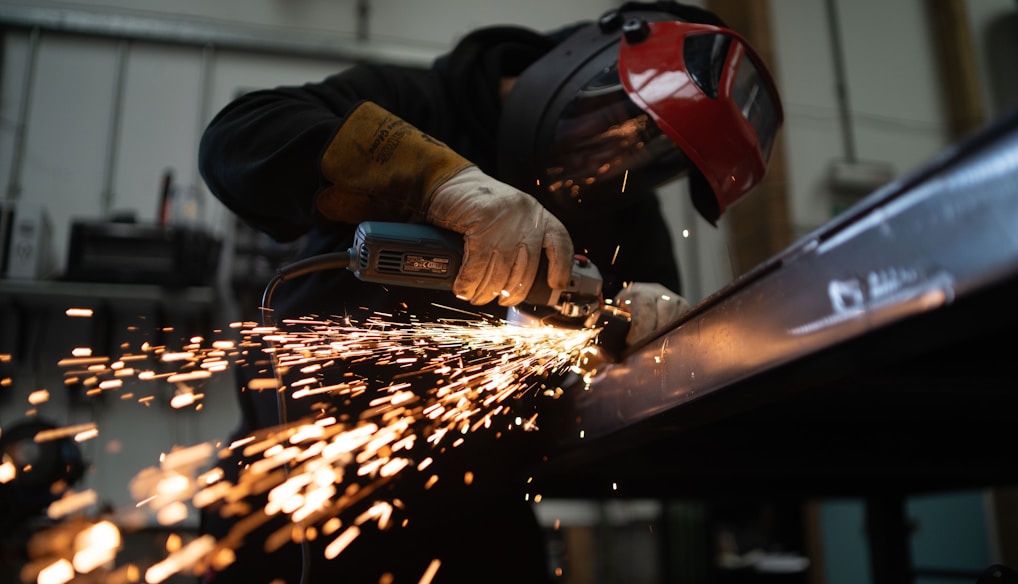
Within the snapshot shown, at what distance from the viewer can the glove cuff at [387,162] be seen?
1.08 metres

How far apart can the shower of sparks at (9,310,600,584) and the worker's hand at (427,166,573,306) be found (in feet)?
0.52

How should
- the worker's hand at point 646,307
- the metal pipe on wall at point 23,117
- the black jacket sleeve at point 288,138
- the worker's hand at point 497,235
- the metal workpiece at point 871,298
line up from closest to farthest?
the metal workpiece at point 871,298
the worker's hand at point 497,235
the black jacket sleeve at point 288,138
the worker's hand at point 646,307
the metal pipe on wall at point 23,117

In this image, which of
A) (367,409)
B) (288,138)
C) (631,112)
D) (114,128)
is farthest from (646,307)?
(114,128)

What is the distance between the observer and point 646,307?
4.28 feet

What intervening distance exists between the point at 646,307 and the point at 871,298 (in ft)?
2.49

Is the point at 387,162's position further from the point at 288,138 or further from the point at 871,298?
the point at 871,298

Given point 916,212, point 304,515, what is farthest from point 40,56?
point 916,212

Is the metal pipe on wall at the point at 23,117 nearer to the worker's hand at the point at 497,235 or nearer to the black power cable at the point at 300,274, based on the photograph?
the black power cable at the point at 300,274

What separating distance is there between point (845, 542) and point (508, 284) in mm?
3386

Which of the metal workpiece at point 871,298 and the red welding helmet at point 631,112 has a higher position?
the red welding helmet at point 631,112

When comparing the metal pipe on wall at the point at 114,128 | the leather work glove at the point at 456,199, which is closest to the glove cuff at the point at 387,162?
the leather work glove at the point at 456,199

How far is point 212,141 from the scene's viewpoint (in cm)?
122

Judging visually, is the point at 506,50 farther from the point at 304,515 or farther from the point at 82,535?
the point at 82,535

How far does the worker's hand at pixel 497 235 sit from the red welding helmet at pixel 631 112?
29 cm
